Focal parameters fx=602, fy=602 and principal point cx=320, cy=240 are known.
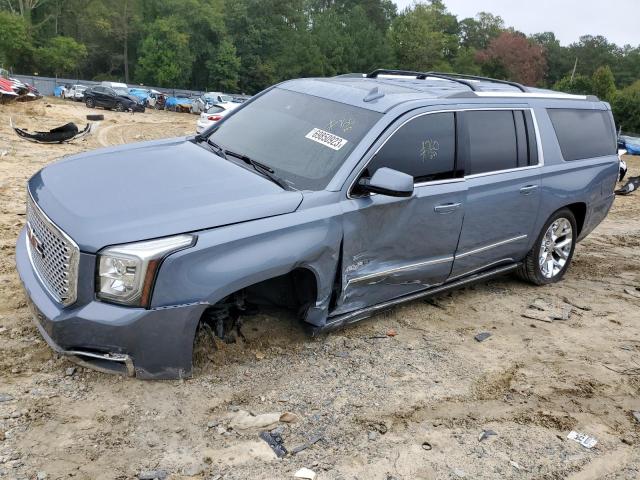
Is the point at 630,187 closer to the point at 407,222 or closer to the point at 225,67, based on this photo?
the point at 407,222

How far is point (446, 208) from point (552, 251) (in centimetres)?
213

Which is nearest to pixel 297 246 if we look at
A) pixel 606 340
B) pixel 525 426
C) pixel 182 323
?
pixel 182 323

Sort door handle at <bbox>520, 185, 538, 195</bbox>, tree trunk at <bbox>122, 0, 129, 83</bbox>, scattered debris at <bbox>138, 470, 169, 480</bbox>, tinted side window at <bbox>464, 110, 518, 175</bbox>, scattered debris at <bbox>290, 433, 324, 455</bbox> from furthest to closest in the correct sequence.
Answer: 1. tree trunk at <bbox>122, 0, 129, 83</bbox>
2. door handle at <bbox>520, 185, 538, 195</bbox>
3. tinted side window at <bbox>464, 110, 518, 175</bbox>
4. scattered debris at <bbox>290, 433, 324, 455</bbox>
5. scattered debris at <bbox>138, 470, 169, 480</bbox>

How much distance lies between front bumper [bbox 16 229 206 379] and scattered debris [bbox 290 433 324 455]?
2.61ft

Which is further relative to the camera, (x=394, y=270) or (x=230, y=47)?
(x=230, y=47)

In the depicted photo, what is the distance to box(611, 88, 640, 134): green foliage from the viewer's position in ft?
147

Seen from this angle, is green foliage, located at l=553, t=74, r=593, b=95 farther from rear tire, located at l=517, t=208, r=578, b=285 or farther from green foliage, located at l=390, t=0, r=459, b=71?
rear tire, located at l=517, t=208, r=578, b=285

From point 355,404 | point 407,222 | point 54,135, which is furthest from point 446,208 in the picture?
point 54,135

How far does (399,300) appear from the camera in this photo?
177 inches

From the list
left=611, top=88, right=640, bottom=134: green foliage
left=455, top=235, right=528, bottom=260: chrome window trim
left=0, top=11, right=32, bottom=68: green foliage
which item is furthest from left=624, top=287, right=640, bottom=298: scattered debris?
left=0, top=11, right=32, bottom=68: green foliage

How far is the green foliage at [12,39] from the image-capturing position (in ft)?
187

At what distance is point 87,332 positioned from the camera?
3215 mm

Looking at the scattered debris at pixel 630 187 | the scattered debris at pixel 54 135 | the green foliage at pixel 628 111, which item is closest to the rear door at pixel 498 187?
the scattered debris at pixel 630 187

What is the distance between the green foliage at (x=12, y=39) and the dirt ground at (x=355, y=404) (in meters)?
61.7
